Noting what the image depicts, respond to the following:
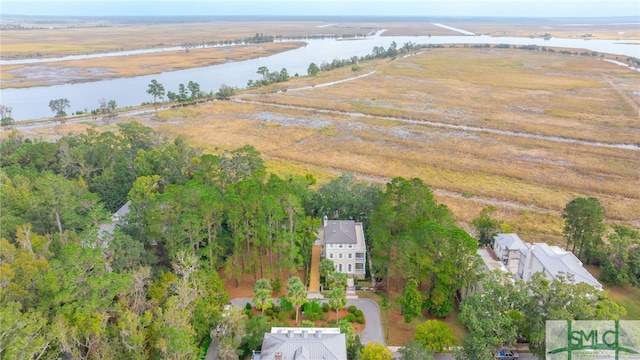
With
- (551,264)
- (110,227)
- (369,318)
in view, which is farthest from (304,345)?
(110,227)

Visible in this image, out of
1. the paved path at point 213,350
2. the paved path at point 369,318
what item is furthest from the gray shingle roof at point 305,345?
the paved path at point 213,350

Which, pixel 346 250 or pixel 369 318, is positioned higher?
pixel 346 250

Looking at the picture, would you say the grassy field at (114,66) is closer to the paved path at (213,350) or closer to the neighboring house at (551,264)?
the paved path at (213,350)

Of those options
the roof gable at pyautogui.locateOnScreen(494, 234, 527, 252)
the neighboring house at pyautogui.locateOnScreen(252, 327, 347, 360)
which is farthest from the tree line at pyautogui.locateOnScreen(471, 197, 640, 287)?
the neighboring house at pyautogui.locateOnScreen(252, 327, 347, 360)

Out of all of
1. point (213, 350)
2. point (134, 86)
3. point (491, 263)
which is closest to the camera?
point (213, 350)

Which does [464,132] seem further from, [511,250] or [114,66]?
[114,66]

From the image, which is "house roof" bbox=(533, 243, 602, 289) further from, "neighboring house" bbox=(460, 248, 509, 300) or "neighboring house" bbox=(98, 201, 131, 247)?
"neighboring house" bbox=(98, 201, 131, 247)
